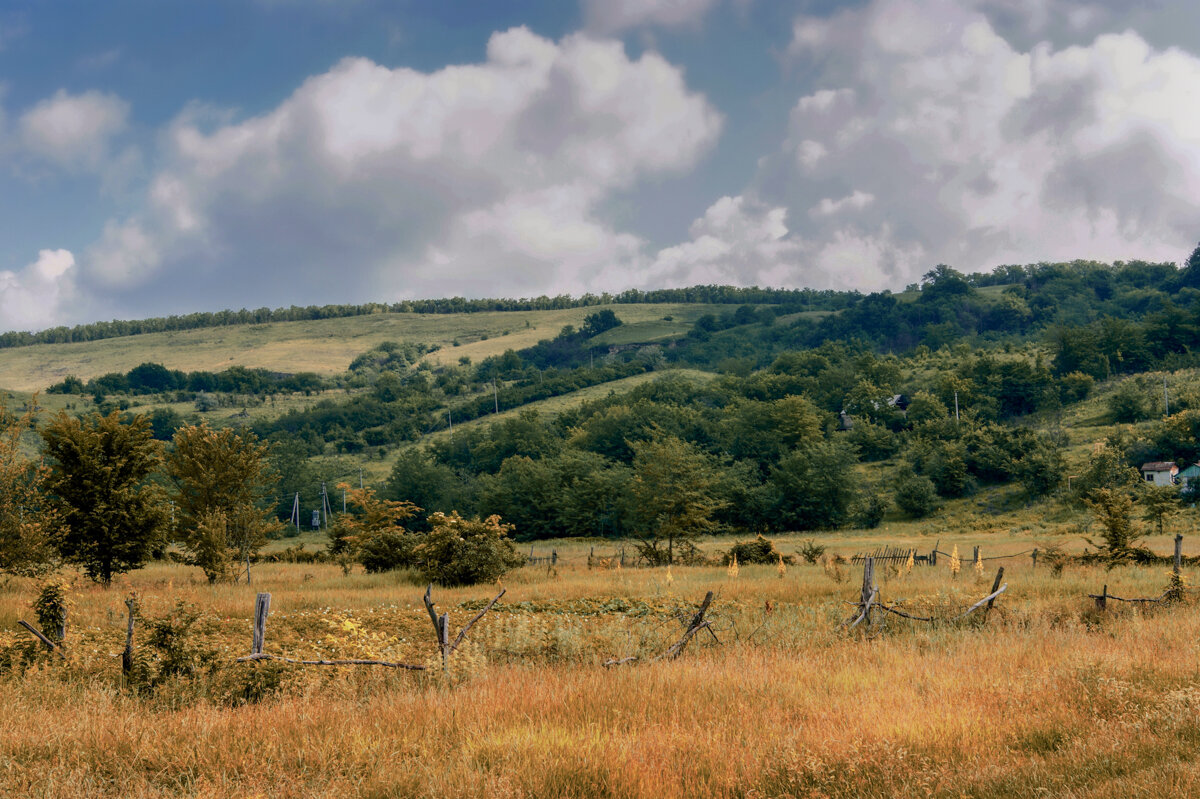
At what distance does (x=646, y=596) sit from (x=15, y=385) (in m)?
183

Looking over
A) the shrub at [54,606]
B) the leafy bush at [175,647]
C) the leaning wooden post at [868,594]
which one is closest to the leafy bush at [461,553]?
the shrub at [54,606]

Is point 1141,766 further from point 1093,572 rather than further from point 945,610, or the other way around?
point 1093,572

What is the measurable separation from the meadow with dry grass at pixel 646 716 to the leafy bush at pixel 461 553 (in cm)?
1052

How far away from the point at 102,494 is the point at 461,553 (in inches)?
426

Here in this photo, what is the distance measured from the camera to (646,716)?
7309mm

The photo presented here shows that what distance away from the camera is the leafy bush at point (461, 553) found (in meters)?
24.0

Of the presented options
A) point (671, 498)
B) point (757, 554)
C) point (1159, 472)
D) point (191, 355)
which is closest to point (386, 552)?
point (757, 554)

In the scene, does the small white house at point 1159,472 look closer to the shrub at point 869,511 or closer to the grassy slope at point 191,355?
the shrub at point 869,511

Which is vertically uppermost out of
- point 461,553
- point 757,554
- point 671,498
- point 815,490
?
point 461,553

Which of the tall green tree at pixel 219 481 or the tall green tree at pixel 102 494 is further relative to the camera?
the tall green tree at pixel 219 481

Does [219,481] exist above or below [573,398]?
below

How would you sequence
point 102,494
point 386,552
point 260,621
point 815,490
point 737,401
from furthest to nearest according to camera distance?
point 737,401 → point 815,490 → point 386,552 → point 102,494 → point 260,621

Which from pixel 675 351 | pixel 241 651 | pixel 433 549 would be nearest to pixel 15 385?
pixel 675 351

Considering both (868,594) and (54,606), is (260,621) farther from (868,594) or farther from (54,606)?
(868,594)
